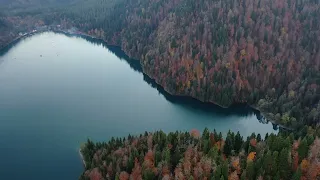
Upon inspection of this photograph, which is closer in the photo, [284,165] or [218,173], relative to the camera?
[218,173]

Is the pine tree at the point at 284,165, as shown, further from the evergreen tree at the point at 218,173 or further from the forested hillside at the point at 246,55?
the forested hillside at the point at 246,55

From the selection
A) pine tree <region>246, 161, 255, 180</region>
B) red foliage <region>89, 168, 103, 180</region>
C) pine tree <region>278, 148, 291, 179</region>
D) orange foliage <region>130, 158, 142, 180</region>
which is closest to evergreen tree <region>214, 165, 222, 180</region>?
pine tree <region>246, 161, 255, 180</region>

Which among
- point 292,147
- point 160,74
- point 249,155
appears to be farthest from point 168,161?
point 160,74

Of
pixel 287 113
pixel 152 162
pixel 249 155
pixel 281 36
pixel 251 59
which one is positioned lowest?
pixel 152 162

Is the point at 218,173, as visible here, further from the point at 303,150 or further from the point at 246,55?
the point at 246,55

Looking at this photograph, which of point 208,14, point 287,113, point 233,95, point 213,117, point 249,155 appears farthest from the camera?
point 208,14

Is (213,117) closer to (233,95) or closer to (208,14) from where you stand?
(233,95)

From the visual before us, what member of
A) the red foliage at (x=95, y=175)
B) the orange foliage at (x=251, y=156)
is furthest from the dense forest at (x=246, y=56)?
the red foliage at (x=95, y=175)

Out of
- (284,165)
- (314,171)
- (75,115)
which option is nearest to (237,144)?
(284,165)
